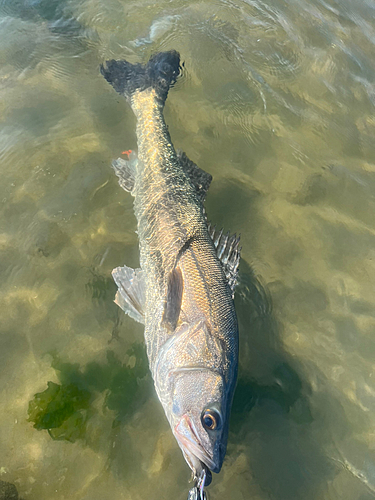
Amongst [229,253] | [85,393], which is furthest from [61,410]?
[229,253]

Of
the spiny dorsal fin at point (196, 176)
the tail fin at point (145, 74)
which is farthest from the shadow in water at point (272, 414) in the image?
the tail fin at point (145, 74)

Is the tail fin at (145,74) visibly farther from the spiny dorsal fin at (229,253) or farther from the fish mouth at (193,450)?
the fish mouth at (193,450)

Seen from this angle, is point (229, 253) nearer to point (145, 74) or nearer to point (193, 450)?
point (193, 450)

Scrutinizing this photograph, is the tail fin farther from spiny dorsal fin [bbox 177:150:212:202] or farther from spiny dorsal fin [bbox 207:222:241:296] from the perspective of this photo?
spiny dorsal fin [bbox 207:222:241:296]

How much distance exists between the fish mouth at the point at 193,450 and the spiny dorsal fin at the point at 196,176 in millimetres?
2692

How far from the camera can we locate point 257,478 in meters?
3.42

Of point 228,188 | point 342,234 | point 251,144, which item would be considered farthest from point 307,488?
point 251,144

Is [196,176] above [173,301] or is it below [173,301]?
above

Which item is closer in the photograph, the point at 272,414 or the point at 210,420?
the point at 210,420

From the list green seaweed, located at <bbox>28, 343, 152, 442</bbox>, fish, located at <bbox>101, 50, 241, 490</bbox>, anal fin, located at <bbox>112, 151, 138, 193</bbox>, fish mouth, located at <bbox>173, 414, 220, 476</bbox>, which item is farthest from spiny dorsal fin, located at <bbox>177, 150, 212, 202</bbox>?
fish mouth, located at <bbox>173, 414, 220, 476</bbox>

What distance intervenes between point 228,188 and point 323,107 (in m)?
2.85

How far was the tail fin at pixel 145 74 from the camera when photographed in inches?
211

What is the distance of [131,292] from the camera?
3957mm

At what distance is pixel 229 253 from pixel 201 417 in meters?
1.66
